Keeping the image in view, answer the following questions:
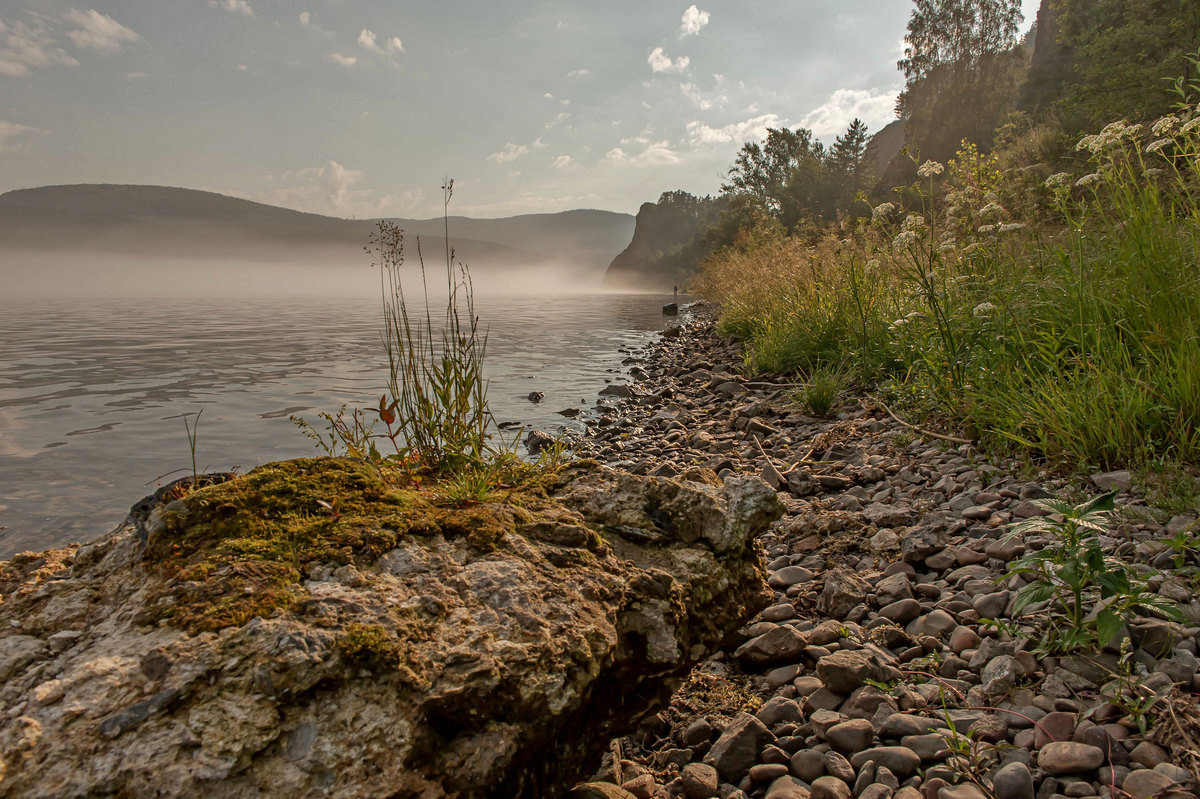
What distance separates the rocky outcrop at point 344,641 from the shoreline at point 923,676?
33cm

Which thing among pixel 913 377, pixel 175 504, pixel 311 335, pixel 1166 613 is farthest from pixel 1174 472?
pixel 311 335

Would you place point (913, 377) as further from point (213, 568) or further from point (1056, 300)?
point (213, 568)

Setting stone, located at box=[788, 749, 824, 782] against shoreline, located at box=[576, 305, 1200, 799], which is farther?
stone, located at box=[788, 749, 824, 782]

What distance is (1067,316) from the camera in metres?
3.56

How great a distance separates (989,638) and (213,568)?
236cm

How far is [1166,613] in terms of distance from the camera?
1753 mm

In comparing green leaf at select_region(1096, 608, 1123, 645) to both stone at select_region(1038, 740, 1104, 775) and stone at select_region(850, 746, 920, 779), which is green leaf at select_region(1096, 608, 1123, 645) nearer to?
stone at select_region(1038, 740, 1104, 775)

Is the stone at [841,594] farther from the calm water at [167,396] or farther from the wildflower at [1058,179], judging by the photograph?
the calm water at [167,396]

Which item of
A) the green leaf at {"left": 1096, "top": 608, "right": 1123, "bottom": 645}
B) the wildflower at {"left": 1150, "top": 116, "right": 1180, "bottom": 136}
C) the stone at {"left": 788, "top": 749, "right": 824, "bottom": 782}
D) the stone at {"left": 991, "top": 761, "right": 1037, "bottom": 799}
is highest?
the wildflower at {"left": 1150, "top": 116, "right": 1180, "bottom": 136}

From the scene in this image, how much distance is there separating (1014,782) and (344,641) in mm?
1627

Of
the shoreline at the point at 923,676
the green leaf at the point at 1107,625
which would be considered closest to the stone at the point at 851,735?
the shoreline at the point at 923,676

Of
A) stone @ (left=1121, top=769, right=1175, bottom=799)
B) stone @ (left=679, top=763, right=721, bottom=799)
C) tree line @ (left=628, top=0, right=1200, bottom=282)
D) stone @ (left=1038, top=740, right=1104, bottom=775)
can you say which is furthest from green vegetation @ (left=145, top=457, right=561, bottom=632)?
tree line @ (left=628, top=0, right=1200, bottom=282)

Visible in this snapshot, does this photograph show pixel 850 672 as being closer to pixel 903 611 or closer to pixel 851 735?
pixel 851 735

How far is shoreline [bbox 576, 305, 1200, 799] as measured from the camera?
1.58 m
